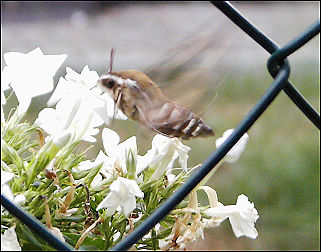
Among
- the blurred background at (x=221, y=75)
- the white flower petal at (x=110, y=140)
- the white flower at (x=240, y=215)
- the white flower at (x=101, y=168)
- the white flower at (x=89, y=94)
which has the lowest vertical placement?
the blurred background at (x=221, y=75)

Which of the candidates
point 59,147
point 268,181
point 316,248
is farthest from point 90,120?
point 268,181

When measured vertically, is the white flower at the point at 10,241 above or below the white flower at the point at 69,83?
below

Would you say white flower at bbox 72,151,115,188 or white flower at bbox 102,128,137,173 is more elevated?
white flower at bbox 102,128,137,173

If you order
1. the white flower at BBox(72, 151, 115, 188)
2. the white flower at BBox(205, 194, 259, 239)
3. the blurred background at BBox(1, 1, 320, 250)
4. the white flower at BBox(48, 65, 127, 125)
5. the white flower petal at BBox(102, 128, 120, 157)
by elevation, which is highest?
the white flower at BBox(48, 65, 127, 125)

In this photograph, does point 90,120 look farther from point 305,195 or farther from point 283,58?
point 305,195

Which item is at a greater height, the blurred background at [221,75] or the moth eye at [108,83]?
the moth eye at [108,83]
